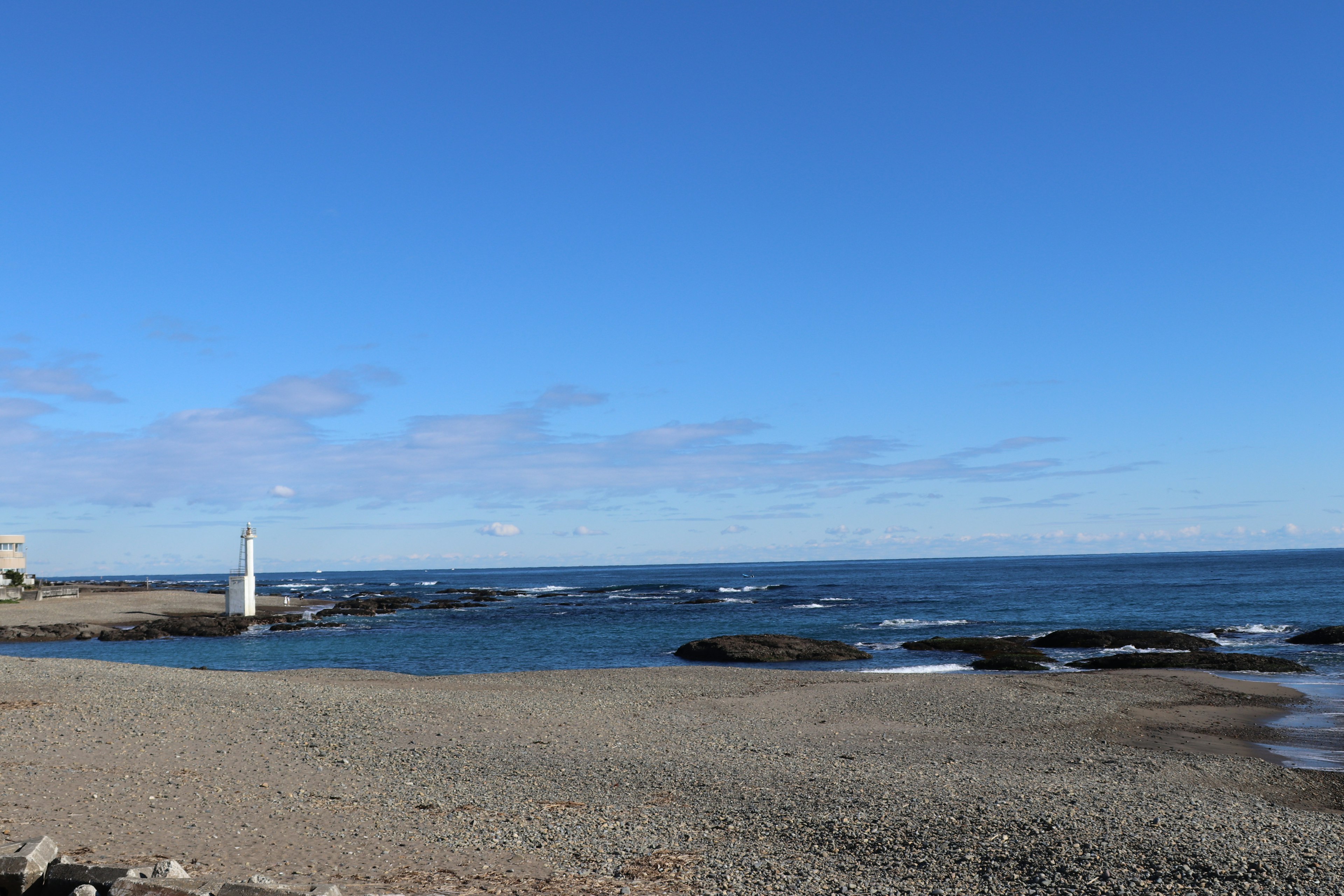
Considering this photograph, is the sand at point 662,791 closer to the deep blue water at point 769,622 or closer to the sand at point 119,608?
the deep blue water at point 769,622

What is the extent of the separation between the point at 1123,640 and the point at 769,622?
2336cm

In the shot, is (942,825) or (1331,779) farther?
(1331,779)

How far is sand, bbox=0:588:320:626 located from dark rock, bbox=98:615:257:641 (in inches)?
187

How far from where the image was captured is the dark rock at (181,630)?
50125mm

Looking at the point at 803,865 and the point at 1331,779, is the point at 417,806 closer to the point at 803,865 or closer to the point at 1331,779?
the point at 803,865

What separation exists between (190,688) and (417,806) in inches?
560

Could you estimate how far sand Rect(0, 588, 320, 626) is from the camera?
191 feet

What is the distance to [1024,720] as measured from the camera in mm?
21516

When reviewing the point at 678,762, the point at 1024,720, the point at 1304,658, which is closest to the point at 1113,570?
the point at 1304,658

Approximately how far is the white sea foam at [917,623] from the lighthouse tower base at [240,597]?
136 ft

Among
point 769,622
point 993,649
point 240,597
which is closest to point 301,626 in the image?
point 240,597

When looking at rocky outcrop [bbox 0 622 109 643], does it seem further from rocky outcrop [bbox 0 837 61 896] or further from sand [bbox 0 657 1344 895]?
rocky outcrop [bbox 0 837 61 896]

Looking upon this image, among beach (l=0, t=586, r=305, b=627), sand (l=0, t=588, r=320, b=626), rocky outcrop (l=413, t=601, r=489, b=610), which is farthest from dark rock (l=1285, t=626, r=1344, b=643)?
sand (l=0, t=588, r=320, b=626)

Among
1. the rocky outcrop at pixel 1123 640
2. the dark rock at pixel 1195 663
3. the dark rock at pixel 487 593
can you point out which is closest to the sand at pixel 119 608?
the dark rock at pixel 487 593
